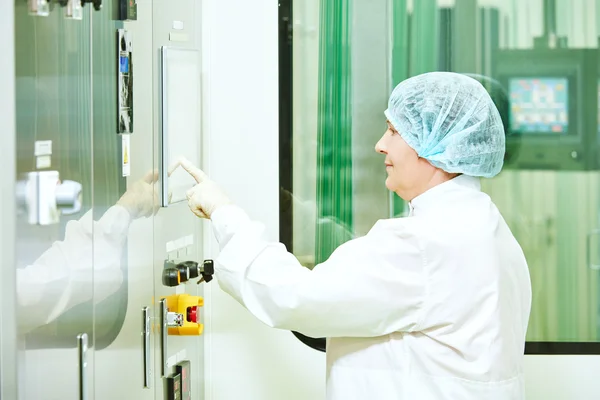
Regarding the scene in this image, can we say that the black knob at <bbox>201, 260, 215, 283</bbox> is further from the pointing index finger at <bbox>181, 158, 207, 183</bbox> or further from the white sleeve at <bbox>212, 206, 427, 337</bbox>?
the white sleeve at <bbox>212, 206, 427, 337</bbox>

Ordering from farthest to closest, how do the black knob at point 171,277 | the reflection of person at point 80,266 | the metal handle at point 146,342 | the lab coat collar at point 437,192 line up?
the black knob at point 171,277 < the metal handle at point 146,342 < the lab coat collar at point 437,192 < the reflection of person at point 80,266

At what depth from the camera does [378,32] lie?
237cm

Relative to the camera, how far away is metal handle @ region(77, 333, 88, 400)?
5.16ft

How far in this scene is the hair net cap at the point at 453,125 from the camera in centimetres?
182

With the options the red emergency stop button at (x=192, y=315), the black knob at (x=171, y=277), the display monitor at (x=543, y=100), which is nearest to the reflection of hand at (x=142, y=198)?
the black knob at (x=171, y=277)

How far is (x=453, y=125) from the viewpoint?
1.84 m

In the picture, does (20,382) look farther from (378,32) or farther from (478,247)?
(378,32)

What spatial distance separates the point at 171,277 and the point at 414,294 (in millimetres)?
673

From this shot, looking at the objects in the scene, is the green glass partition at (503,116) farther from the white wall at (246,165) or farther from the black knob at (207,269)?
the black knob at (207,269)

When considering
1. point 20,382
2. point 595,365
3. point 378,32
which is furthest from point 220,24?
point 595,365

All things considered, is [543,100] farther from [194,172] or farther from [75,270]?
[75,270]

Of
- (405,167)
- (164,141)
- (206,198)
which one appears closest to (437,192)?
(405,167)

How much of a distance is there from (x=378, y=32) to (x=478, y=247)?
86 centimetres

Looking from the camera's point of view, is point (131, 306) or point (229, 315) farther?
point (229, 315)
